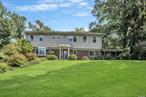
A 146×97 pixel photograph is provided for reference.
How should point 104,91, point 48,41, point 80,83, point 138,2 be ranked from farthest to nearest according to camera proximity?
1. point 48,41
2. point 138,2
3. point 80,83
4. point 104,91

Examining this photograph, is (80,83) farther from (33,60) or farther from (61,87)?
(33,60)

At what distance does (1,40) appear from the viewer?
215 ft

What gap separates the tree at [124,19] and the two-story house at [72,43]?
4.65 metres

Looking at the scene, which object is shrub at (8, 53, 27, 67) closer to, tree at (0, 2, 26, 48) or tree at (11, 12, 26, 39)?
tree at (0, 2, 26, 48)

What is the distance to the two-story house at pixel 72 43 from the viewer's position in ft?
206

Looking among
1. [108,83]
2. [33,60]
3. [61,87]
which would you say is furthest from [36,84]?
[33,60]

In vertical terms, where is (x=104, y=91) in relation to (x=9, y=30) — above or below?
below

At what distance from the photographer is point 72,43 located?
63156 mm

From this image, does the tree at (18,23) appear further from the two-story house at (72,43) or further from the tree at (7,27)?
the two-story house at (72,43)

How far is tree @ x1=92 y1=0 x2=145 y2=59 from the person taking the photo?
59.1 meters

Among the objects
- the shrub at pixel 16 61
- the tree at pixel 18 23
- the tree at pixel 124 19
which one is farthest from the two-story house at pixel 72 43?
the shrub at pixel 16 61

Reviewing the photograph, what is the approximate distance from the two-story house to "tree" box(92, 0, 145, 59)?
183 inches

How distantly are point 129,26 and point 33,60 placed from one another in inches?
987

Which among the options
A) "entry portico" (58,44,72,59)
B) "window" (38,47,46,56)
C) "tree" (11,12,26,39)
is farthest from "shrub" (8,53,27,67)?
"tree" (11,12,26,39)
